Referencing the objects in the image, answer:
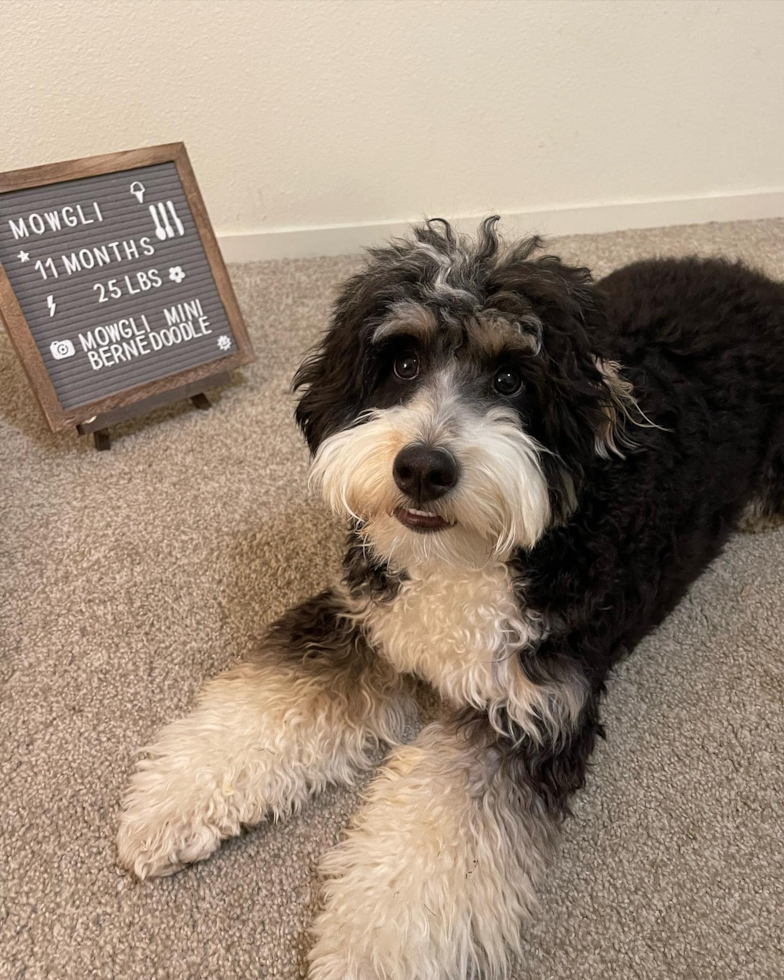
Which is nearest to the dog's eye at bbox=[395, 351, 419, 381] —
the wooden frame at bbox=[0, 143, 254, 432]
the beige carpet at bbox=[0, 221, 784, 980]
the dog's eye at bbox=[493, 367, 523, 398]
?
the dog's eye at bbox=[493, 367, 523, 398]

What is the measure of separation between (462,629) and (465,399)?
329mm

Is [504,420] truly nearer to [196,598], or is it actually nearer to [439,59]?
[196,598]

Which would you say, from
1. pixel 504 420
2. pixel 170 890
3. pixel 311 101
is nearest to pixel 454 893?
pixel 170 890

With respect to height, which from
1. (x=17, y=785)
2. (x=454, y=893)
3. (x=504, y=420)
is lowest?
(x=454, y=893)

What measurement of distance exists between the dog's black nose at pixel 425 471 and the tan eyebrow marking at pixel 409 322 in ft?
0.52

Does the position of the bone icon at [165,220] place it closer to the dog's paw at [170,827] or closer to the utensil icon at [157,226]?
the utensil icon at [157,226]

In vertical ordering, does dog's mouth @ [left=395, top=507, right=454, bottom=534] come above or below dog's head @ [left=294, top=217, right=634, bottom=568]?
below

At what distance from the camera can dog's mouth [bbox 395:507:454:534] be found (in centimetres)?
87

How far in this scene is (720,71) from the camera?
2.21 metres

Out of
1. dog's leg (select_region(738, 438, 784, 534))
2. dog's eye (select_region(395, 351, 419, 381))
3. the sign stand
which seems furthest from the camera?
the sign stand

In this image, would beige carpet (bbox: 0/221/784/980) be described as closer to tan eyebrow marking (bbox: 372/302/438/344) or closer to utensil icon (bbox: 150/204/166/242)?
utensil icon (bbox: 150/204/166/242)

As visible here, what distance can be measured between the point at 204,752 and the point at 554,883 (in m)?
0.53

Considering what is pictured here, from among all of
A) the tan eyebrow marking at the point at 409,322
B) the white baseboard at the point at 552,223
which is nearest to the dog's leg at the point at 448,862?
the tan eyebrow marking at the point at 409,322

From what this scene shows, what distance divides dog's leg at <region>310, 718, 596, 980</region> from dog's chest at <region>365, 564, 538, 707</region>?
7 centimetres
